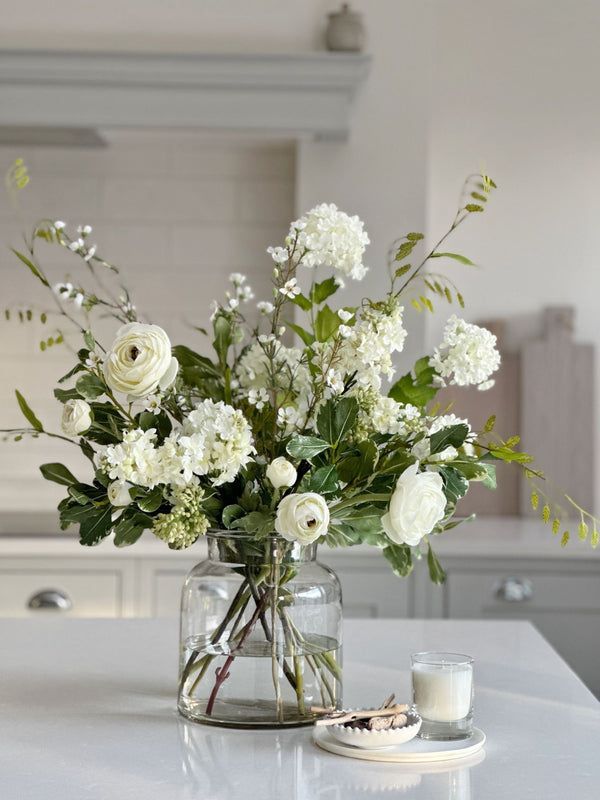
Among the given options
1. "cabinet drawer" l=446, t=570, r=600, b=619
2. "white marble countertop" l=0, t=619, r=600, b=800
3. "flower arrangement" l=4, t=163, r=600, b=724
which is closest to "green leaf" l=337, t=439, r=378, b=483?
"flower arrangement" l=4, t=163, r=600, b=724

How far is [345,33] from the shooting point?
9.89ft

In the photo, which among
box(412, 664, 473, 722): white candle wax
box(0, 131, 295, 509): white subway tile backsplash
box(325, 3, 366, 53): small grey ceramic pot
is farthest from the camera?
box(0, 131, 295, 509): white subway tile backsplash

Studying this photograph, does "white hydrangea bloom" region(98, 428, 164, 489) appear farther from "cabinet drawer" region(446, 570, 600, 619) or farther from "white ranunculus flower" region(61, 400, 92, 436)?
"cabinet drawer" region(446, 570, 600, 619)

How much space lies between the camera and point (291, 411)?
1.31m

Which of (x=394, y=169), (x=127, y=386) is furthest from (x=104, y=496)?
(x=394, y=169)

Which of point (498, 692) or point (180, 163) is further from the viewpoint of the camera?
point (180, 163)

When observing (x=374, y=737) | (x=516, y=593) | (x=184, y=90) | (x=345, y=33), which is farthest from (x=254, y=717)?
(x=345, y=33)

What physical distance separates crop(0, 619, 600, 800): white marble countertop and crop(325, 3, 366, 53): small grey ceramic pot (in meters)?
1.80

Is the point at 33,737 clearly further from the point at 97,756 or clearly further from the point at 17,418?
the point at 17,418

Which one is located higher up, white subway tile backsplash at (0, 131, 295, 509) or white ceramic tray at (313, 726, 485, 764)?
white subway tile backsplash at (0, 131, 295, 509)

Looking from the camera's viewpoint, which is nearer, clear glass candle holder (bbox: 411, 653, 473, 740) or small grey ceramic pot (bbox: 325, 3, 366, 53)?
clear glass candle holder (bbox: 411, 653, 473, 740)

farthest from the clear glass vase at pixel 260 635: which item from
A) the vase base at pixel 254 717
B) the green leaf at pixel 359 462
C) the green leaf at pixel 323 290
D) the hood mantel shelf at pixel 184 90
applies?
the hood mantel shelf at pixel 184 90

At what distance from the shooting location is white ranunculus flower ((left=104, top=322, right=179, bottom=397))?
4.01 feet

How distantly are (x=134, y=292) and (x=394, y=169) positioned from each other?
2.98 ft
